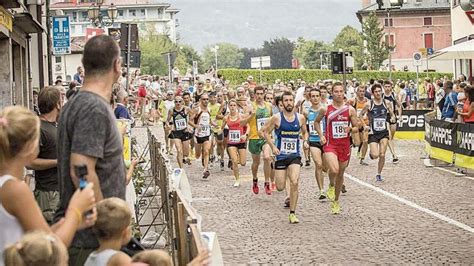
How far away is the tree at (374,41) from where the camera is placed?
385 feet

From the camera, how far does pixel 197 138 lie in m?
25.7

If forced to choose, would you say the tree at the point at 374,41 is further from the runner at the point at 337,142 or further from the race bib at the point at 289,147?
the race bib at the point at 289,147

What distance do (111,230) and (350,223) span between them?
33.8ft

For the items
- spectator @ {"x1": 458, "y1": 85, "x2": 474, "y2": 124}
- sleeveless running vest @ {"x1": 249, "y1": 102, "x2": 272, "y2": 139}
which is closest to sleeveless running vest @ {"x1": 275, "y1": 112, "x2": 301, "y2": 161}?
sleeveless running vest @ {"x1": 249, "y1": 102, "x2": 272, "y2": 139}

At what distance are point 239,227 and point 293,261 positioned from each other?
3289 millimetres

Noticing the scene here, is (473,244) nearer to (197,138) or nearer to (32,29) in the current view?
(197,138)

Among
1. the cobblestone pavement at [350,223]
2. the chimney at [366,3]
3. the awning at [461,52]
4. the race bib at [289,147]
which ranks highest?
the chimney at [366,3]

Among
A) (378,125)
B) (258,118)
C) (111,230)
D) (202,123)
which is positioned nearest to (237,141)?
(258,118)

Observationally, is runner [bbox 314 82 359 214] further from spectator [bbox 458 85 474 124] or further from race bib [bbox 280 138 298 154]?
spectator [bbox 458 85 474 124]

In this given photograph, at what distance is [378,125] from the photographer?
22547mm

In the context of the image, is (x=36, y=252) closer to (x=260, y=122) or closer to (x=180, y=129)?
(x=260, y=122)

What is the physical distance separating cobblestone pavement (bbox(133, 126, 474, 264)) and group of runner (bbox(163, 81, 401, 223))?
0.42m

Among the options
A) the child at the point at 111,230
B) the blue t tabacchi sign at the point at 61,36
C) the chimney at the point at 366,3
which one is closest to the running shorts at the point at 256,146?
the blue t tabacchi sign at the point at 61,36

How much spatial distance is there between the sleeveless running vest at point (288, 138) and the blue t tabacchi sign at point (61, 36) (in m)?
16.8
